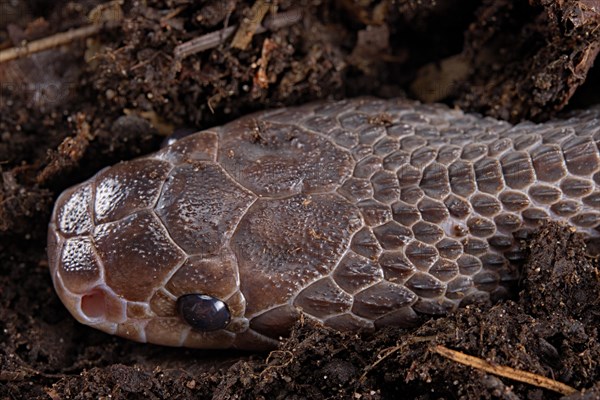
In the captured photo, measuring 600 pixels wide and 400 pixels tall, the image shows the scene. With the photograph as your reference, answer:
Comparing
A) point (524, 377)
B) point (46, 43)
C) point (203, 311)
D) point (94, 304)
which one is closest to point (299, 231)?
point (203, 311)

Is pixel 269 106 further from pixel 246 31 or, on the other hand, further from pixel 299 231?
pixel 299 231

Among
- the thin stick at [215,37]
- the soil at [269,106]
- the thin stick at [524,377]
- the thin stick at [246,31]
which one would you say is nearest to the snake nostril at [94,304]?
→ the soil at [269,106]

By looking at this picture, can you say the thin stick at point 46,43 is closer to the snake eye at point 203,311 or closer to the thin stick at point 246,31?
the thin stick at point 246,31

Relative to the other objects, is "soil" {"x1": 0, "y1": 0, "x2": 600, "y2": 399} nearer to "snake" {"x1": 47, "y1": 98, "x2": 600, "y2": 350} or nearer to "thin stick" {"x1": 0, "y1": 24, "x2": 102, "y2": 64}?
"thin stick" {"x1": 0, "y1": 24, "x2": 102, "y2": 64}

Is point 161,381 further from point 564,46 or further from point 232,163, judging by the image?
point 564,46

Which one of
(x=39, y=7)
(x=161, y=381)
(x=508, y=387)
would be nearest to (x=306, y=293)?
(x=161, y=381)
